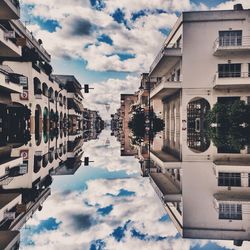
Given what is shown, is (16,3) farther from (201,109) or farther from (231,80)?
(201,109)

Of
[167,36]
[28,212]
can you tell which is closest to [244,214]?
[28,212]

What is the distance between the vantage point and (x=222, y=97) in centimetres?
3381

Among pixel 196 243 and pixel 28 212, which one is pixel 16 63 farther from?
Answer: pixel 196 243

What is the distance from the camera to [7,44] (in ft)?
68.2

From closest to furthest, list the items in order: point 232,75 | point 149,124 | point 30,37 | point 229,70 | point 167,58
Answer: point 232,75 < point 229,70 < point 167,58 < point 30,37 < point 149,124

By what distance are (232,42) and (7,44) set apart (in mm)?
24018

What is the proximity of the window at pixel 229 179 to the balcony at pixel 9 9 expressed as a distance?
16.7m

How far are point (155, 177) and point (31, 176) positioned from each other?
15.5ft

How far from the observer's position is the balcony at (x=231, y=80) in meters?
31.1

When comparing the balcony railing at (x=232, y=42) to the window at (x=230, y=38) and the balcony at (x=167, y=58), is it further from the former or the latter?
the balcony at (x=167, y=58)

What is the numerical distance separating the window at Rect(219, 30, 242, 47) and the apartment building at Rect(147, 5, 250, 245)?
0.10m

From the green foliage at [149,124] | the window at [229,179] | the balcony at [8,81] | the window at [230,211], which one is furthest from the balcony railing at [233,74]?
the window at [230,211]

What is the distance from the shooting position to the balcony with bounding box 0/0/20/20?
19.0m

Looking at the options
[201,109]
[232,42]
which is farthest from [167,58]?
[201,109]
